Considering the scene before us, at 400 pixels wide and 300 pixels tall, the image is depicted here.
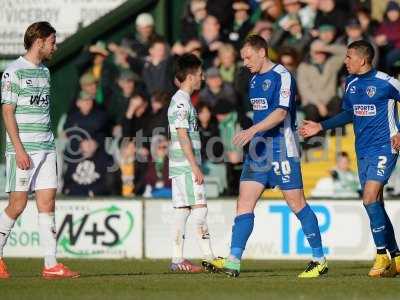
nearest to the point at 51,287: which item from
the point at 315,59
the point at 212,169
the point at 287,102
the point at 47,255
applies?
the point at 47,255

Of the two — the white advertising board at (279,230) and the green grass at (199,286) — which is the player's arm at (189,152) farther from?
the white advertising board at (279,230)

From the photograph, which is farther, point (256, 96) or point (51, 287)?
point (256, 96)

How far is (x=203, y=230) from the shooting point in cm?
1331

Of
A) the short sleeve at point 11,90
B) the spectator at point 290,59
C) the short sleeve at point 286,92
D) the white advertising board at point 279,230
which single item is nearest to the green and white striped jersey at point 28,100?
the short sleeve at point 11,90

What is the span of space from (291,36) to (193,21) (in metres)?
1.89

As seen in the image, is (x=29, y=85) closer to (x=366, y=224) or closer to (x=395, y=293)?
(x=395, y=293)

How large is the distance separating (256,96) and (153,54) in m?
7.72

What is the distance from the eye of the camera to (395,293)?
409 inches

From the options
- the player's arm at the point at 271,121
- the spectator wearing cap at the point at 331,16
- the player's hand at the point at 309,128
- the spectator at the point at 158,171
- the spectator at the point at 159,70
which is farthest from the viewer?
the spectator at the point at 159,70

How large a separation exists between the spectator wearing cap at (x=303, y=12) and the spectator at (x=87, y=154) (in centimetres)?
333

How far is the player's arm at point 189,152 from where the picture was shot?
1274 cm

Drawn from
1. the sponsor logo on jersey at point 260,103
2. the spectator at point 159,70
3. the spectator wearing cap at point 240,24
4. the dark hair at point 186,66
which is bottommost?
the sponsor logo on jersey at point 260,103

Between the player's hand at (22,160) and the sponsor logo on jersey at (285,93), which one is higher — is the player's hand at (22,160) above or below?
below

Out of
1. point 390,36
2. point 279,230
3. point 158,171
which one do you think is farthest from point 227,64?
point 279,230
